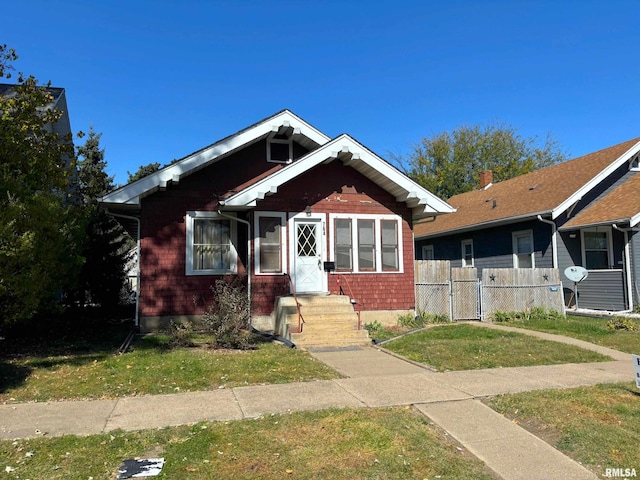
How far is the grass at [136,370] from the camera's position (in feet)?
22.5

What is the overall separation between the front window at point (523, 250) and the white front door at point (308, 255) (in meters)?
8.77

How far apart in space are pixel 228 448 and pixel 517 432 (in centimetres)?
301

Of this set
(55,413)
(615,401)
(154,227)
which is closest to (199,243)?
(154,227)

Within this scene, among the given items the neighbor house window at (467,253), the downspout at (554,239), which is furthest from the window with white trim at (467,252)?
the downspout at (554,239)

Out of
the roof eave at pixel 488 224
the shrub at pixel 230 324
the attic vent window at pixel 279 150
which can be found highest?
the attic vent window at pixel 279 150

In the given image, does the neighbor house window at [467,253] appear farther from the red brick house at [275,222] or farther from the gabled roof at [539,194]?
the red brick house at [275,222]

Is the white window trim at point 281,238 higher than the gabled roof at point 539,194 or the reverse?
the reverse

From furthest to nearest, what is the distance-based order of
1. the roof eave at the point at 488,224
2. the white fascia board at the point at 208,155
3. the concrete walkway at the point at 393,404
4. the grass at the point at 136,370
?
the roof eave at the point at 488,224 < the white fascia board at the point at 208,155 < the grass at the point at 136,370 < the concrete walkway at the point at 393,404

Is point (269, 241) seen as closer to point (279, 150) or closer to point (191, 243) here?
point (191, 243)

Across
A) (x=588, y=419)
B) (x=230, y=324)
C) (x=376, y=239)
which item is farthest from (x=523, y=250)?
(x=588, y=419)

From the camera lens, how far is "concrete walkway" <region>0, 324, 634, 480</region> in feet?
15.6

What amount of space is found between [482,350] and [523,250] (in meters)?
9.87

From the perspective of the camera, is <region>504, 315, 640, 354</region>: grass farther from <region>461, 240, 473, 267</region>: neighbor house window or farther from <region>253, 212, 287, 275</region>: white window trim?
<region>253, 212, 287, 275</region>: white window trim

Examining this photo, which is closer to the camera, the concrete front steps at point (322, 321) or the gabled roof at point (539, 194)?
the concrete front steps at point (322, 321)
